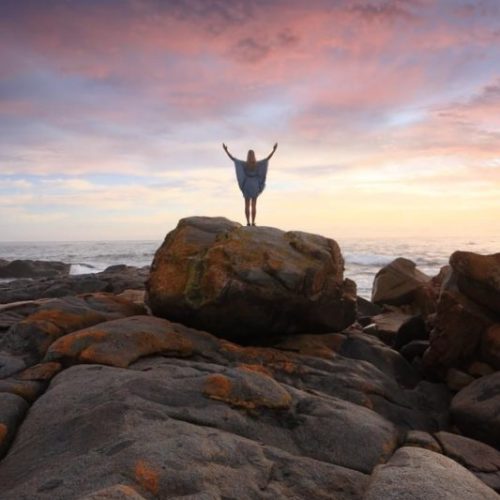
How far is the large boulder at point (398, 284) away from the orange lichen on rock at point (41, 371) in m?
11.2

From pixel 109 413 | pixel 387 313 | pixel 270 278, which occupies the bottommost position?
pixel 387 313

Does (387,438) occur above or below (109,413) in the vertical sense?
below

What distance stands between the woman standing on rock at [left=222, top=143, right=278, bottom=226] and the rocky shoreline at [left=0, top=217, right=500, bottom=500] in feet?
17.9

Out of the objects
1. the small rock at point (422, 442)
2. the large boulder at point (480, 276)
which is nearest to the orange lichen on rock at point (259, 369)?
the small rock at point (422, 442)

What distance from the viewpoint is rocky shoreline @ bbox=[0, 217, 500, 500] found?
3879mm

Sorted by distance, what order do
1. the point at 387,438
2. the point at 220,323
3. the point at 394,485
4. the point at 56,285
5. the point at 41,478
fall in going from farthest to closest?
1. the point at 56,285
2. the point at 220,323
3. the point at 387,438
4. the point at 394,485
5. the point at 41,478

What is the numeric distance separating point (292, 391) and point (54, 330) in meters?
3.90

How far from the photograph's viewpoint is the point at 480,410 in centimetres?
670

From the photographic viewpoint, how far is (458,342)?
870 centimetres

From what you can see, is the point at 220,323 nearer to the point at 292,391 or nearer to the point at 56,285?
the point at 292,391

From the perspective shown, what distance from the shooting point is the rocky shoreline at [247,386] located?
3.88 m

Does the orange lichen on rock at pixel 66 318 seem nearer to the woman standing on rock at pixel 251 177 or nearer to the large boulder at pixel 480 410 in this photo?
the large boulder at pixel 480 410

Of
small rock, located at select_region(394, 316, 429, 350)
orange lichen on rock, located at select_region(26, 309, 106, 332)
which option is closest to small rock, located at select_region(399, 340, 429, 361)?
small rock, located at select_region(394, 316, 429, 350)

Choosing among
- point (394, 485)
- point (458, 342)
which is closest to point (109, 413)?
point (394, 485)
